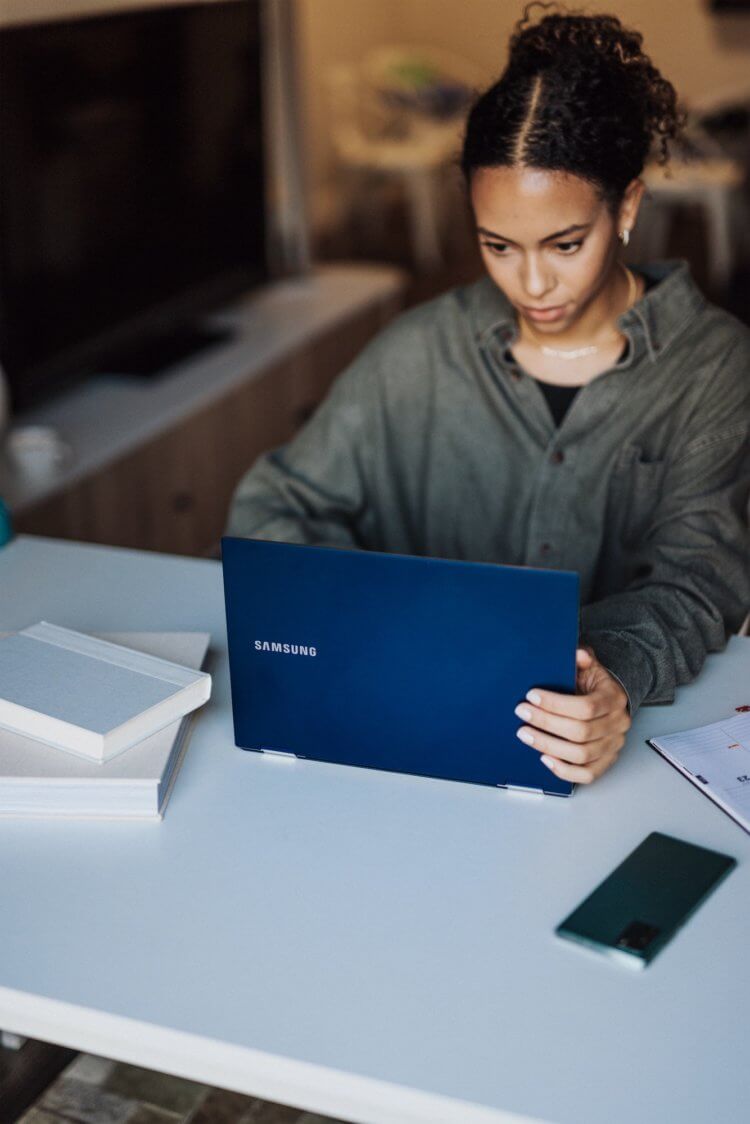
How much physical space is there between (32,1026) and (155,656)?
1.42 feet

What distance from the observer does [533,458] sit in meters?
1.70

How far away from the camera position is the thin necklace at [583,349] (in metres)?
1.66

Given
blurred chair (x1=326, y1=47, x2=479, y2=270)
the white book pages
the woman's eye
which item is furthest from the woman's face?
blurred chair (x1=326, y1=47, x2=479, y2=270)

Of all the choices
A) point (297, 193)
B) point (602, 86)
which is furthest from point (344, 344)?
point (602, 86)

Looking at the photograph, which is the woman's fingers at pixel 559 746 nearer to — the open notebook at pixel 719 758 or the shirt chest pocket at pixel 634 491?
the open notebook at pixel 719 758

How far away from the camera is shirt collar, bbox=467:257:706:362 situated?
5.29 feet

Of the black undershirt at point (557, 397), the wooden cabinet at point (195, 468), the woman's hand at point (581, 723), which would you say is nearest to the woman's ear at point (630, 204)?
the black undershirt at point (557, 397)

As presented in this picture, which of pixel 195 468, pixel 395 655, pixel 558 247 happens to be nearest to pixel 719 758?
pixel 395 655

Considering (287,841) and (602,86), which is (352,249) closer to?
(602,86)

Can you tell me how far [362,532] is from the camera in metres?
1.81

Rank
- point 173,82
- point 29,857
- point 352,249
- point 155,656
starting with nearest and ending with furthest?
1. point 29,857
2. point 155,656
3. point 173,82
4. point 352,249

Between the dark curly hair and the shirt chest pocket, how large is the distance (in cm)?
31

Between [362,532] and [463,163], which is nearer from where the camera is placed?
[463,163]

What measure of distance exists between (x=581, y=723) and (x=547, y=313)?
1.97 feet
